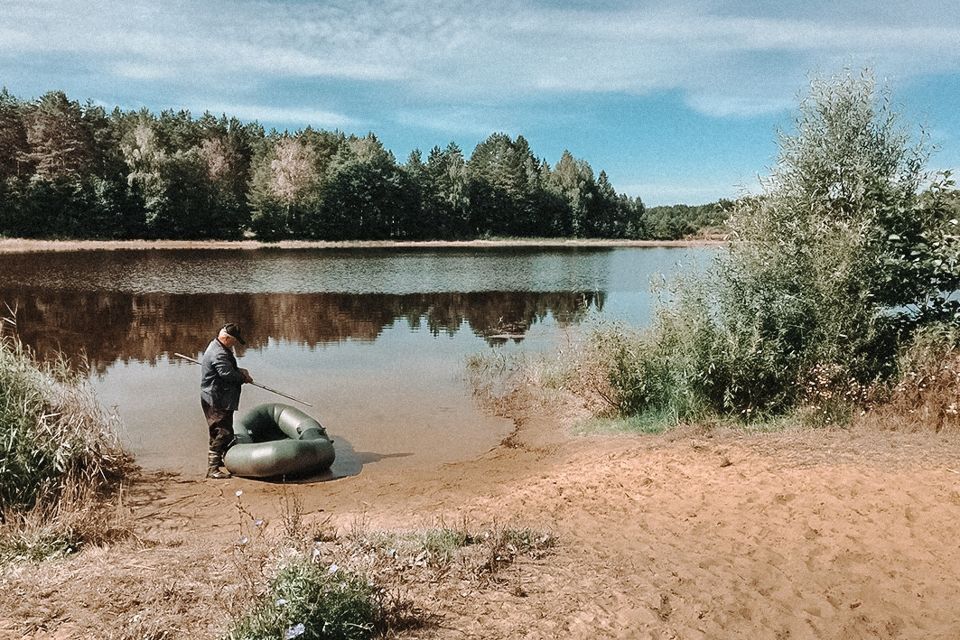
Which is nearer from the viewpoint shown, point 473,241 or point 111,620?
point 111,620

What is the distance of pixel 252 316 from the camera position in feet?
81.0

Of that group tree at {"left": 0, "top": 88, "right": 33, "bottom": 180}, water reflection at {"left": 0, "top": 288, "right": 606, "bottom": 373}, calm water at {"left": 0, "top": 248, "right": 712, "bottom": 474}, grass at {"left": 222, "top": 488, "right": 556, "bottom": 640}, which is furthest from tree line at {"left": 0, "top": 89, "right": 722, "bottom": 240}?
grass at {"left": 222, "top": 488, "right": 556, "bottom": 640}

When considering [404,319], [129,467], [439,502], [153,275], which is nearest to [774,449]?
[439,502]

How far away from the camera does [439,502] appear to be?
331 inches

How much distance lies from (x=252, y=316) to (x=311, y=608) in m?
21.8

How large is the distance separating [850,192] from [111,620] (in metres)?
12.1

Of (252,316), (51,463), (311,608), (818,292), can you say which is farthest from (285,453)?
(252,316)

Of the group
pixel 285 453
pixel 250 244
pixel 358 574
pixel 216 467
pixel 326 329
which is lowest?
pixel 216 467

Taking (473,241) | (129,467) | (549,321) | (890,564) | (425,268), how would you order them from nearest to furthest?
(890,564) < (129,467) < (549,321) < (425,268) < (473,241)

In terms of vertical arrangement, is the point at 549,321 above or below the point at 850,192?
below

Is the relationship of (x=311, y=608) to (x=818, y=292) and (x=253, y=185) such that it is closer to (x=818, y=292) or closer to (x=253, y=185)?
(x=818, y=292)

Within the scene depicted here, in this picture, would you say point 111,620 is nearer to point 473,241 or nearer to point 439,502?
point 439,502

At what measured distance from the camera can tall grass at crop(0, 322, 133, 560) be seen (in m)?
6.42

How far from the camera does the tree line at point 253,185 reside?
60.0 meters
